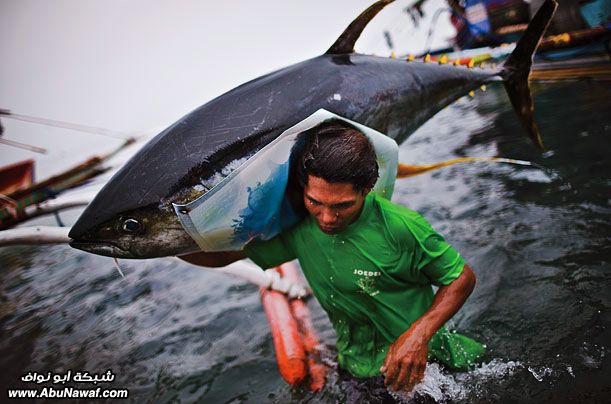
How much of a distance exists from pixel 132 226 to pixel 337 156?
86cm

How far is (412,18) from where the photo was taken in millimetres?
17312

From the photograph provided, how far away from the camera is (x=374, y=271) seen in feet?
5.36

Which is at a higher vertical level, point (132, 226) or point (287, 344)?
point (132, 226)

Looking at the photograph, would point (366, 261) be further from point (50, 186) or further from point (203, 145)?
point (50, 186)

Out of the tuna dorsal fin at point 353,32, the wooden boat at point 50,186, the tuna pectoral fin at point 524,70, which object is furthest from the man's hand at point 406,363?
the wooden boat at point 50,186

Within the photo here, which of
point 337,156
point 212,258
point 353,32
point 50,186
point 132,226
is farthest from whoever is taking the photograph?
point 50,186

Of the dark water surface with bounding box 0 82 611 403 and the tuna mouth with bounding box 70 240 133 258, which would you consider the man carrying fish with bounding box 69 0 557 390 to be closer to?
the tuna mouth with bounding box 70 240 133 258

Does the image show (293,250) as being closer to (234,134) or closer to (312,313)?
(234,134)

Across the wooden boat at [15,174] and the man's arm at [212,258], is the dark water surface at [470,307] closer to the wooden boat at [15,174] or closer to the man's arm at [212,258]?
the man's arm at [212,258]

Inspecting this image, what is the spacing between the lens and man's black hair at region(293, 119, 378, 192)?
4.54ft

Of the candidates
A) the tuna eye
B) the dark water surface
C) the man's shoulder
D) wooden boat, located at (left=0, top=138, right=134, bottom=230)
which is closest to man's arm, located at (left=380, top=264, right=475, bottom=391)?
the man's shoulder

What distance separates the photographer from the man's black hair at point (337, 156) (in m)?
1.38

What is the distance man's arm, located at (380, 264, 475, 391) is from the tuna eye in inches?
43.6

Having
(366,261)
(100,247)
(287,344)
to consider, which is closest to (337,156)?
(366,261)
